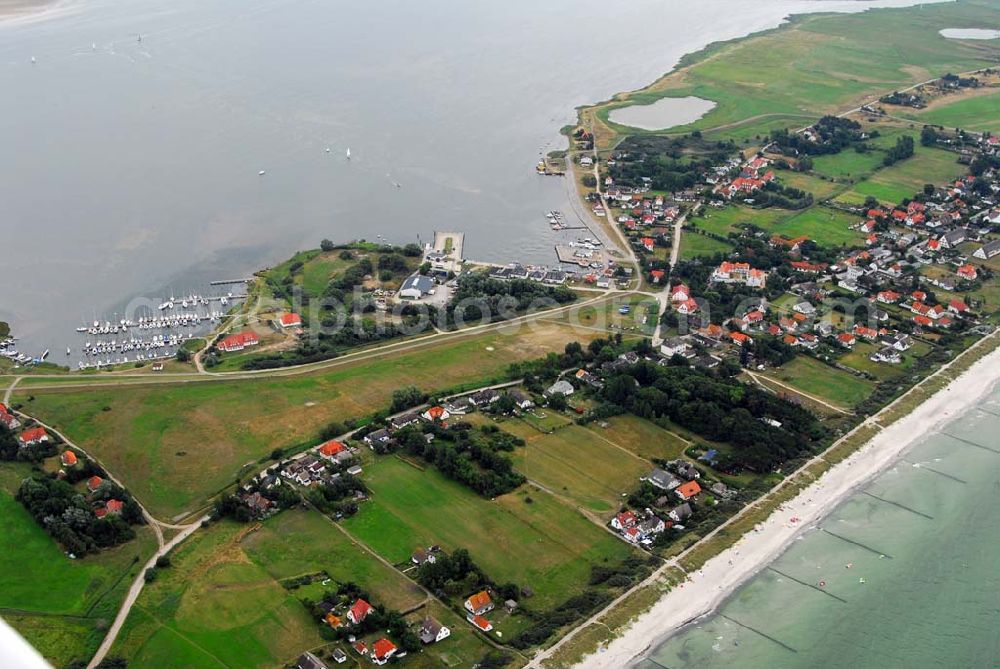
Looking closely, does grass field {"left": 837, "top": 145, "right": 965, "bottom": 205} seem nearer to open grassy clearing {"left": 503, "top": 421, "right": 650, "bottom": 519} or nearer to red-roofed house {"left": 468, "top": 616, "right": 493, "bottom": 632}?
open grassy clearing {"left": 503, "top": 421, "right": 650, "bottom": 519}

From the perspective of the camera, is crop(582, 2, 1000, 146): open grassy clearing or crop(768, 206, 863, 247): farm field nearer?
crop(768, 206, 863, 247): farm field

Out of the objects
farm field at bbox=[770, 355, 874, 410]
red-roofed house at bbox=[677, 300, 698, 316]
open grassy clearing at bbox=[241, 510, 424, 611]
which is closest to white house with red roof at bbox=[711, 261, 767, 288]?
red-roofed house at bbox=[677, 300, 698, 316]

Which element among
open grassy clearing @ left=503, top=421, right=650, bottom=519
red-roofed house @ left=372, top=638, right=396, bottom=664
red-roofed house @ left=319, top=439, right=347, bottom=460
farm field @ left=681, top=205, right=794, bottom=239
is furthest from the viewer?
farm field @ left=681, top=205, right=794, bottom=239

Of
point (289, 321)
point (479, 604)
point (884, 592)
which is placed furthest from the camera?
point (289, 321)

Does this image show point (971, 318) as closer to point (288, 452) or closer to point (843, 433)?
point (843, 433)

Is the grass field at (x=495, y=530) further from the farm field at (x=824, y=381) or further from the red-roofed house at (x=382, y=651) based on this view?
the farm field at (x=824, y=381)

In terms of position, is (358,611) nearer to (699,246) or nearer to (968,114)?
(699,246)

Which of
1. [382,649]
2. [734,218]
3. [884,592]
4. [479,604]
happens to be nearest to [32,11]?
[734,218]
